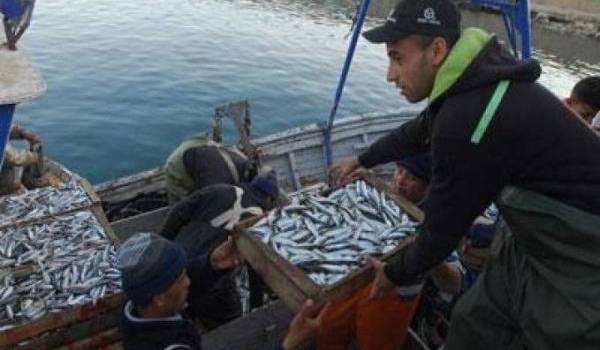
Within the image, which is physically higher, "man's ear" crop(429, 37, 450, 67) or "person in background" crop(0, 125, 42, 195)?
"man's ear" crop(429, 37, 450, 67)

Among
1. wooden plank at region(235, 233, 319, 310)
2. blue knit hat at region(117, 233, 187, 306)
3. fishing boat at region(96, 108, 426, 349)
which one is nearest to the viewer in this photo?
blue knit hat at region(117, 233, 187, 306)

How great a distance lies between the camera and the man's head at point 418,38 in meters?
2.99

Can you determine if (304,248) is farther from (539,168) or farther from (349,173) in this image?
(539,168)

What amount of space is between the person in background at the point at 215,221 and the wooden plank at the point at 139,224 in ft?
5.80

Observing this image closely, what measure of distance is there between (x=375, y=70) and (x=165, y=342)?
27.7 m

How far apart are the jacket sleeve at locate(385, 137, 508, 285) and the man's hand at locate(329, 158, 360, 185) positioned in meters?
1.91

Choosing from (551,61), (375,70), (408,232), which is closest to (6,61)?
(408,232)

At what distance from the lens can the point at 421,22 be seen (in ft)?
9.77

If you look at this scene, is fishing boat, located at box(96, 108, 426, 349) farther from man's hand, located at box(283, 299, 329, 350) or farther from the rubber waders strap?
the rubber waders strap

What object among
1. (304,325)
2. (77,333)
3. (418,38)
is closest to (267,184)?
(304,325)

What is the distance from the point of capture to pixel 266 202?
5656 millimetres

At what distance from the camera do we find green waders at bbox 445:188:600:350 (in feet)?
9.29

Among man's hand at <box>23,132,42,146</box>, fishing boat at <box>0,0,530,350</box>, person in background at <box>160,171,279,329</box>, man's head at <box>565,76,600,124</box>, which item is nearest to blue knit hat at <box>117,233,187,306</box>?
fishing boat at <box>0,0,530,350</box>

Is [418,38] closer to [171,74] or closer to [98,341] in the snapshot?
[98,341]
